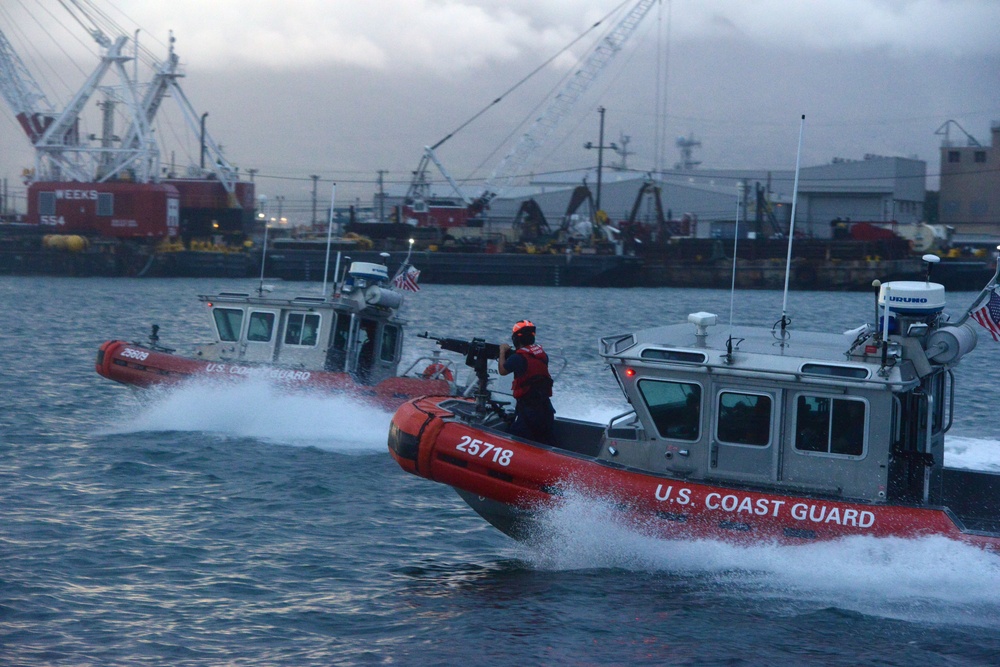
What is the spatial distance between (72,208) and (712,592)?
65.9 meters

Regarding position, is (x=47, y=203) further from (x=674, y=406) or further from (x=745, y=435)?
(x=745, y=435)

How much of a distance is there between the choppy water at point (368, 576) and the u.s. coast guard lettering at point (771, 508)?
0.19 meters

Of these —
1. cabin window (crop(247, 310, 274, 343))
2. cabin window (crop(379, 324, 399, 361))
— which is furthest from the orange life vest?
cabin window (crop(247, 310, 274, 343))

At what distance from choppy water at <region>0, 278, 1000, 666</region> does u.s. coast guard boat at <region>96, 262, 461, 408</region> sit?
54 cm

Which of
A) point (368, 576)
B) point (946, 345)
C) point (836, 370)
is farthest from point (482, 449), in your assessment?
point (946, 345)

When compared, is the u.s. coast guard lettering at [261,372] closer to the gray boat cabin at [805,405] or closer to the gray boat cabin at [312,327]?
the gray boat cabin at [312,327]

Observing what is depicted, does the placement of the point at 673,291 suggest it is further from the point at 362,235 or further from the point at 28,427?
the point at 28,427

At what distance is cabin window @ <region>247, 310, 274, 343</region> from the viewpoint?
1519 centimetres

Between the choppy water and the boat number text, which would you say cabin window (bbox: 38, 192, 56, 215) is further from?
the boat number text

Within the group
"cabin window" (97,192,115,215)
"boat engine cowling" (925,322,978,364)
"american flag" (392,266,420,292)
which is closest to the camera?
"boat engine cowling" (925,322,978,364)

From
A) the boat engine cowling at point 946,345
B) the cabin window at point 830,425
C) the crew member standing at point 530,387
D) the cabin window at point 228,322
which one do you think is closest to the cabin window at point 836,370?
the cabin window at point 830,425

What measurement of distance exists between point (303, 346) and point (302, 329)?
0.24m

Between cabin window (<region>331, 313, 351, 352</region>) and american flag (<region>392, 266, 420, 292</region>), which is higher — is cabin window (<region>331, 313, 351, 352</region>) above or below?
below

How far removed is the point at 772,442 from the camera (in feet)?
27.4
